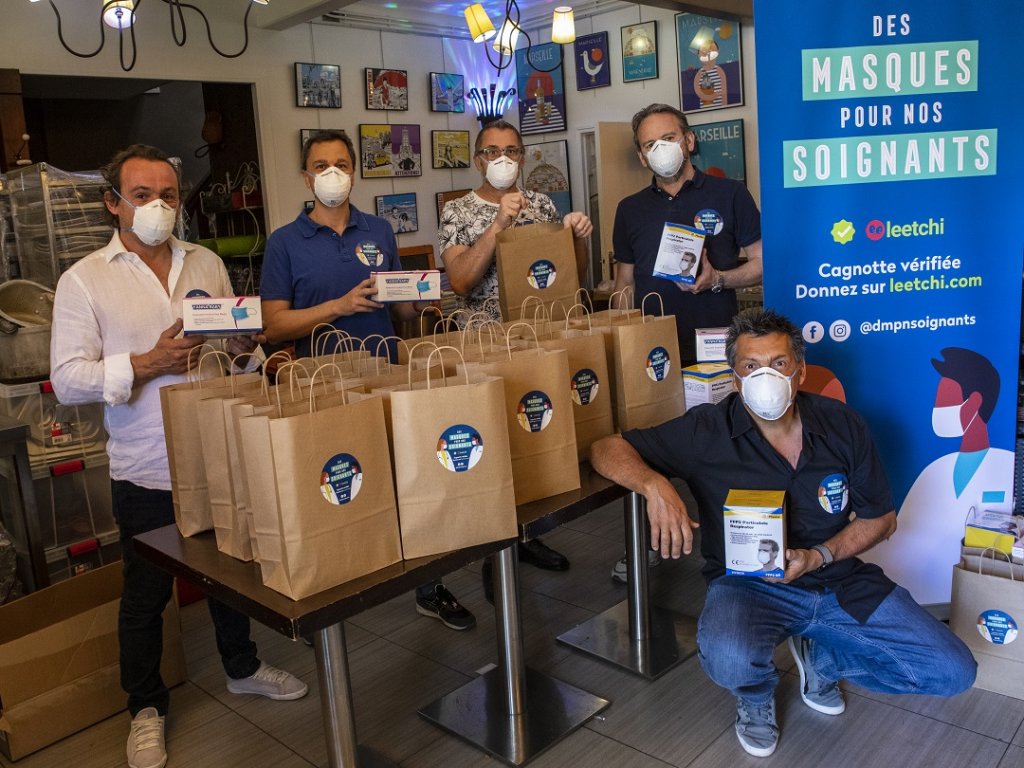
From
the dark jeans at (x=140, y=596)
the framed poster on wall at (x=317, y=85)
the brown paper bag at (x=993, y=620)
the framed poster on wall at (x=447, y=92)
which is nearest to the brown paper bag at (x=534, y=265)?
the dark jeans at (x=140, y=596)

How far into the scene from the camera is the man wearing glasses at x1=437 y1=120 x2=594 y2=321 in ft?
10.3

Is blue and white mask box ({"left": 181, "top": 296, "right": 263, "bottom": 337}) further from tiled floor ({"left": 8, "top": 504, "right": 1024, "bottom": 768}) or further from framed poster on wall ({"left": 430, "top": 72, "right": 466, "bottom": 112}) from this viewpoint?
framed poster on wall ({"left": 430, "top": 72, "right": 466, "bottom": 112})

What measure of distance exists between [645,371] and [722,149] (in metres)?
4.51

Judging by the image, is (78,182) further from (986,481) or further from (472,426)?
(986,481)

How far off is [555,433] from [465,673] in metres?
1.08

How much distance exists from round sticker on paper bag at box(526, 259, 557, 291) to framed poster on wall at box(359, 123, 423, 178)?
14.9 feet

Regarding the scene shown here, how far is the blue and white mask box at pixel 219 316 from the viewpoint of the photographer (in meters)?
2.25

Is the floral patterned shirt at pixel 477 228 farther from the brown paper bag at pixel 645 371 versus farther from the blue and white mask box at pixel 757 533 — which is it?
the blue and white mask box at pixel 757 533

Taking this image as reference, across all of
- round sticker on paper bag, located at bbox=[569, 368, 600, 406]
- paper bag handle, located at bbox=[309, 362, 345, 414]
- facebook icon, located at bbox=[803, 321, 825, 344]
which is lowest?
round sticker on paper bag, located at bbox=[569, 368, 600, 406]

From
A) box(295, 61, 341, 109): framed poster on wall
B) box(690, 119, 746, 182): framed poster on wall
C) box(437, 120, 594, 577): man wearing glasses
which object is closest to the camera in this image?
box(437, 120, 594, 577): man wearing glasses

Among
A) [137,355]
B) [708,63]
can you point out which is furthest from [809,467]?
[708,63]

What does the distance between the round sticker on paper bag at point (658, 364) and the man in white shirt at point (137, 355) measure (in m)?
1.17

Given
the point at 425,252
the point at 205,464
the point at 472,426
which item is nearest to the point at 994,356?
the point at 472,426

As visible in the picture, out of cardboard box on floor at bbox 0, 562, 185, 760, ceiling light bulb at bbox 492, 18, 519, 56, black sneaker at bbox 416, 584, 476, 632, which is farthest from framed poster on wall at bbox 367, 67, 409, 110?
cardboard box on floor at bbox 0, 562, 185, 760
